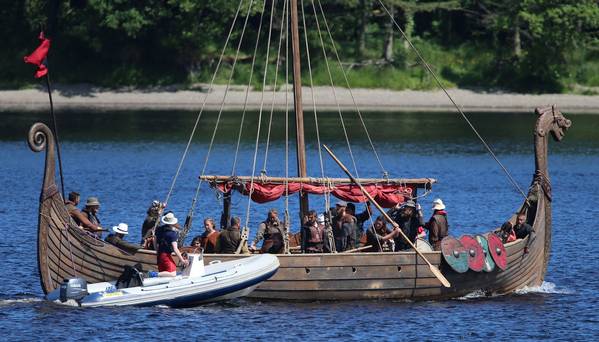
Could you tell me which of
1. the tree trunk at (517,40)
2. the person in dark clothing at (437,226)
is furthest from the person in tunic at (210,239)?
the tree trunk at (517,40)

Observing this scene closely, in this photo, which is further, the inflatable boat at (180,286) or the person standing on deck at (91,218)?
the person standing on deck at (91,218)

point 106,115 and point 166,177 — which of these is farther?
point 106,115

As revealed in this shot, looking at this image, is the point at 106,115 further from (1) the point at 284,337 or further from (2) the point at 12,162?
(1) the point at 284,337

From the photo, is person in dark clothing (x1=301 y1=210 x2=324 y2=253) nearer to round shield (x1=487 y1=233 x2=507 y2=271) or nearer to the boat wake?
round shield (x1=487 y1=233 x2=507 y2=271)

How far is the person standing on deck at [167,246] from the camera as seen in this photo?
107ft

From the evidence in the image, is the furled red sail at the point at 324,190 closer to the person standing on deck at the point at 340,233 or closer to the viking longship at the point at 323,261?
the viking longship at the point at 323,261

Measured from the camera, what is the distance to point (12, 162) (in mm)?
65562

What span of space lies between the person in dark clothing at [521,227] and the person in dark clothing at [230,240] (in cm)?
668

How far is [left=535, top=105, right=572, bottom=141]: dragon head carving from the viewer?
36.2 m

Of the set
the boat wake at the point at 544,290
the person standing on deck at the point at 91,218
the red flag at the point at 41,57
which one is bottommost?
the boat wake at the point at 544,290

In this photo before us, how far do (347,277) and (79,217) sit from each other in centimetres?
642

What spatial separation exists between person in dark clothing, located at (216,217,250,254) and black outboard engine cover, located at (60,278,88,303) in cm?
352

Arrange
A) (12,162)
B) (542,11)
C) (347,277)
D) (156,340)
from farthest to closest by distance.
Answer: (542,11) < (12,162) < (347,277) < (156,340)

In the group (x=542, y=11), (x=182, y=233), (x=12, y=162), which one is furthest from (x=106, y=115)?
(x=182, y=233)
